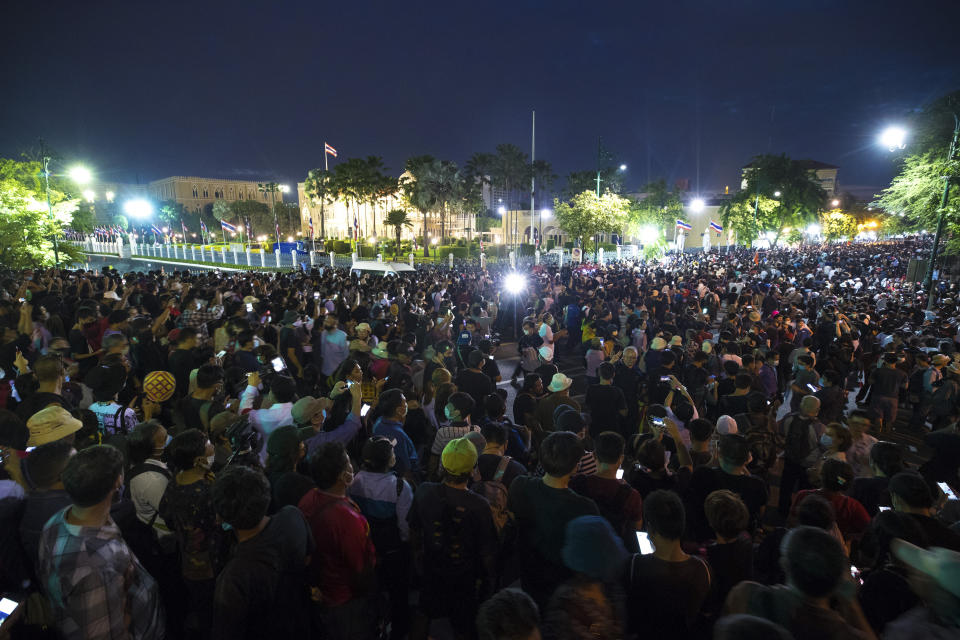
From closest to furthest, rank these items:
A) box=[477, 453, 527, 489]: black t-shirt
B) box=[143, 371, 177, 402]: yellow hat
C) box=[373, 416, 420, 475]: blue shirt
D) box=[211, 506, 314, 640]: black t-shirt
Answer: box=[211, 506, 314, 640]: black t-shirt
box=[477, 453, 527, 489]: black t-shirt
box=[373, 416, 420, 475]: blue shirt
box=[143, 371, 177, 402]: yellow hat

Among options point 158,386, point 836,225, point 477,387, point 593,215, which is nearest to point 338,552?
point 158,386

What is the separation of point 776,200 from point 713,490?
168 ft

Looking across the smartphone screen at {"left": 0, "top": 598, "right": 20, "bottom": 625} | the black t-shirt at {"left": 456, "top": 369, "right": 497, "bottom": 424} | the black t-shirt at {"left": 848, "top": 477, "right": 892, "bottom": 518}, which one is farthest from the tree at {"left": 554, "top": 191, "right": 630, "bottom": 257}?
the smartphone screen at {"left": 0, "top": 598, "right": 20, "bottom": 625}

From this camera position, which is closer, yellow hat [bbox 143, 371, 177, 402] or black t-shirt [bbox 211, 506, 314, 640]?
black t-shirt [bbox 211, 506, 314, 640]

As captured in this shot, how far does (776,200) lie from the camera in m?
45.2

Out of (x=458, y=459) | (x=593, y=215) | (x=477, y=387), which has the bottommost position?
(x=477, y=387)

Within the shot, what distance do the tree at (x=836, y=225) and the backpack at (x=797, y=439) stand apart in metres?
60.2

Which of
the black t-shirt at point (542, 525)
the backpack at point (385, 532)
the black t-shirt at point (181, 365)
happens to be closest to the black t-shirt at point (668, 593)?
the black t-shirt at point (542, 525)

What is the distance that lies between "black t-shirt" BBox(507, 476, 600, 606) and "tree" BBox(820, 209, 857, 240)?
6353 centimetres

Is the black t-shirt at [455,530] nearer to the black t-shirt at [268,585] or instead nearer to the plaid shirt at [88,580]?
the black t-shirt at [268,585]

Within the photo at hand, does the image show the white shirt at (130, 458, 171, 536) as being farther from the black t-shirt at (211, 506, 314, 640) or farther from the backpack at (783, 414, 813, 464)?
the backpack at (783, 414, 813, 464)

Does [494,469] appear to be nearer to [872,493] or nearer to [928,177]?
[872,493]

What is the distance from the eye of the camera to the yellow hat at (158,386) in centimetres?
460

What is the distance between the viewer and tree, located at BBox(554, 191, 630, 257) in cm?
3175
